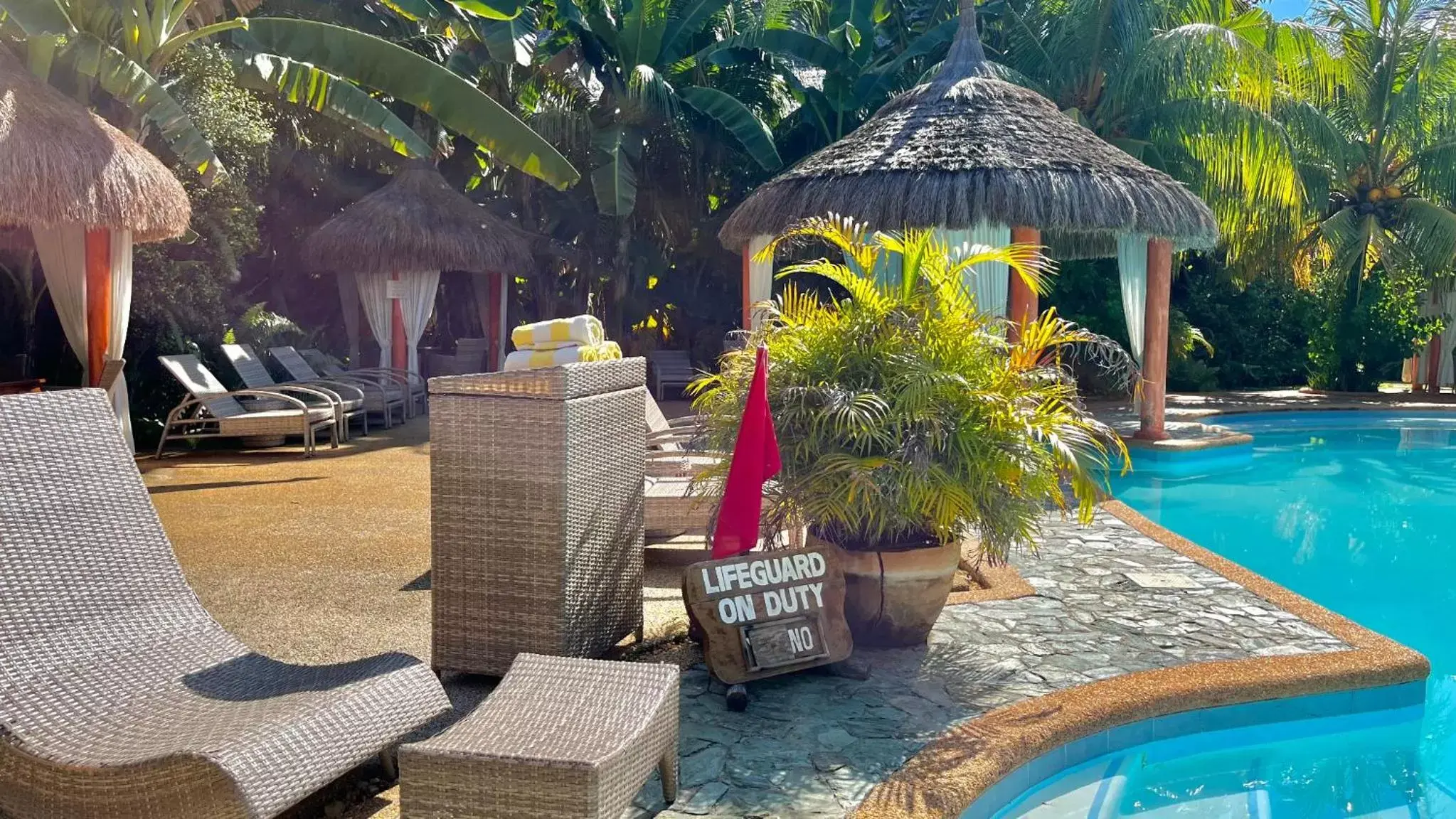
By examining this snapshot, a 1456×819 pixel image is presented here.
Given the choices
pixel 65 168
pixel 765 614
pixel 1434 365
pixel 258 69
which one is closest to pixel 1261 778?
pixel 765 614

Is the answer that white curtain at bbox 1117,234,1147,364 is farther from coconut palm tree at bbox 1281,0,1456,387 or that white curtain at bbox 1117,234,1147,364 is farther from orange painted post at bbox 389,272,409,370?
orange painted post at bbox 389,272,409,370

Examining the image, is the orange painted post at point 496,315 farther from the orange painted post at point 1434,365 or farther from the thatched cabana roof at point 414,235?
the orange painted post at point 1434,365

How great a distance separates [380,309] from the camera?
12.9m

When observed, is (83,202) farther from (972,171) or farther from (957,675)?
(957,675)

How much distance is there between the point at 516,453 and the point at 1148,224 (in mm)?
6445

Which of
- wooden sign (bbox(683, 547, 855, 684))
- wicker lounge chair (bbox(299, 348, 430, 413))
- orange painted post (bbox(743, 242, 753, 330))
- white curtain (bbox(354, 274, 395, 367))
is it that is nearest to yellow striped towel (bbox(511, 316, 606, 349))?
wooden sign (bbox(683, 547, 855, 684))

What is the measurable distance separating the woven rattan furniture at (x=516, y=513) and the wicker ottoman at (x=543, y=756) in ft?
2.30

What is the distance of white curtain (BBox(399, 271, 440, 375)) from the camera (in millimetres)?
12773

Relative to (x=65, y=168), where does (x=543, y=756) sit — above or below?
below

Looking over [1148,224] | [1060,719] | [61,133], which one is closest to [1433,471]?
[1148,224]

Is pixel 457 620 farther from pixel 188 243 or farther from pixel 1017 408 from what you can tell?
pixel 188 243

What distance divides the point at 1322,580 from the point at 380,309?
1018 cm

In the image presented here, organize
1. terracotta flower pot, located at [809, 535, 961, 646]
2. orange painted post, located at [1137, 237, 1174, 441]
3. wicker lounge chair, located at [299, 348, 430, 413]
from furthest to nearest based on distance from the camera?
1. wicker lounge chair, located at [299, 348, 430, 413]
2. orange painted post, located at [1137, 237, 1174, 441]
3. terracotta flower pot, located at [809, 535, 961, 646]

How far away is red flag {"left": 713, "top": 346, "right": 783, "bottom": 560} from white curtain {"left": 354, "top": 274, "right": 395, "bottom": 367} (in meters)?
9.91
